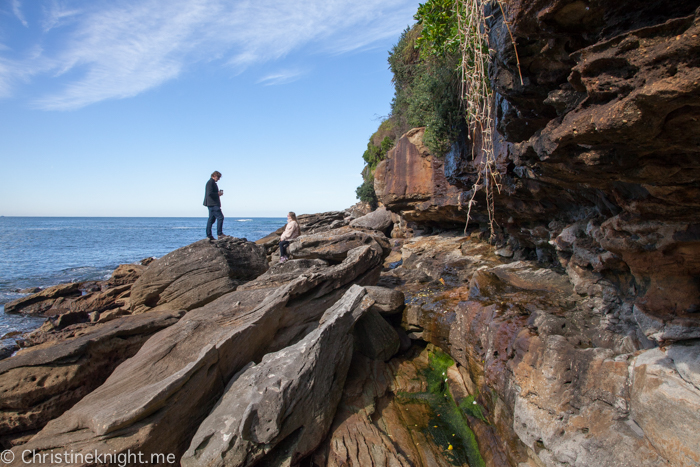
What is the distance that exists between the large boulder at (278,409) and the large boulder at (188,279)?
4.00 meters

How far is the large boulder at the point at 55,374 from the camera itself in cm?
575

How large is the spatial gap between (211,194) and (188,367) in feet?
20.3

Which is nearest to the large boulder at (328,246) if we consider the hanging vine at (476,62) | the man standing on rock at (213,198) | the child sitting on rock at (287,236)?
the child sitting on rock at (287,236)

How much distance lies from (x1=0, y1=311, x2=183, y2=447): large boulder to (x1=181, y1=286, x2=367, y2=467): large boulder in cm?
309

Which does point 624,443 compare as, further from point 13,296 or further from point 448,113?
point 13,296

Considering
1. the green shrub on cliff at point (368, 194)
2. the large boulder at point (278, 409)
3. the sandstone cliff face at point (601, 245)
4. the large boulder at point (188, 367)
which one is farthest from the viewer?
the green shrub on cliff at point (368, 194)

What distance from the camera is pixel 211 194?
409 inches

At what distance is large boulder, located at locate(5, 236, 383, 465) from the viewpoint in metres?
4.59

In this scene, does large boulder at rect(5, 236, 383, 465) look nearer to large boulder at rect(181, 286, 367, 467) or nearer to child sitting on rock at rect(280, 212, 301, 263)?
large boulder at rect(181, 286, 367, 467)

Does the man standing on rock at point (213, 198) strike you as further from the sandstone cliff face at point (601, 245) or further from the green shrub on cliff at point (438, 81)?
the sandstone cliff face at point (601, 245)

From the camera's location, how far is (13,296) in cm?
1761

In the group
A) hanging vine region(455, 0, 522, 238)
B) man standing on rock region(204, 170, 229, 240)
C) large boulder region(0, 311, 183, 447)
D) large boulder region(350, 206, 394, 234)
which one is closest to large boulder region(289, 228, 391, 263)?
man standing on rock region(204, 170, 229, 240)

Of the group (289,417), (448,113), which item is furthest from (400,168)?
(289,417)

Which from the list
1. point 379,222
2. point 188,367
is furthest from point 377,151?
point 188,367
